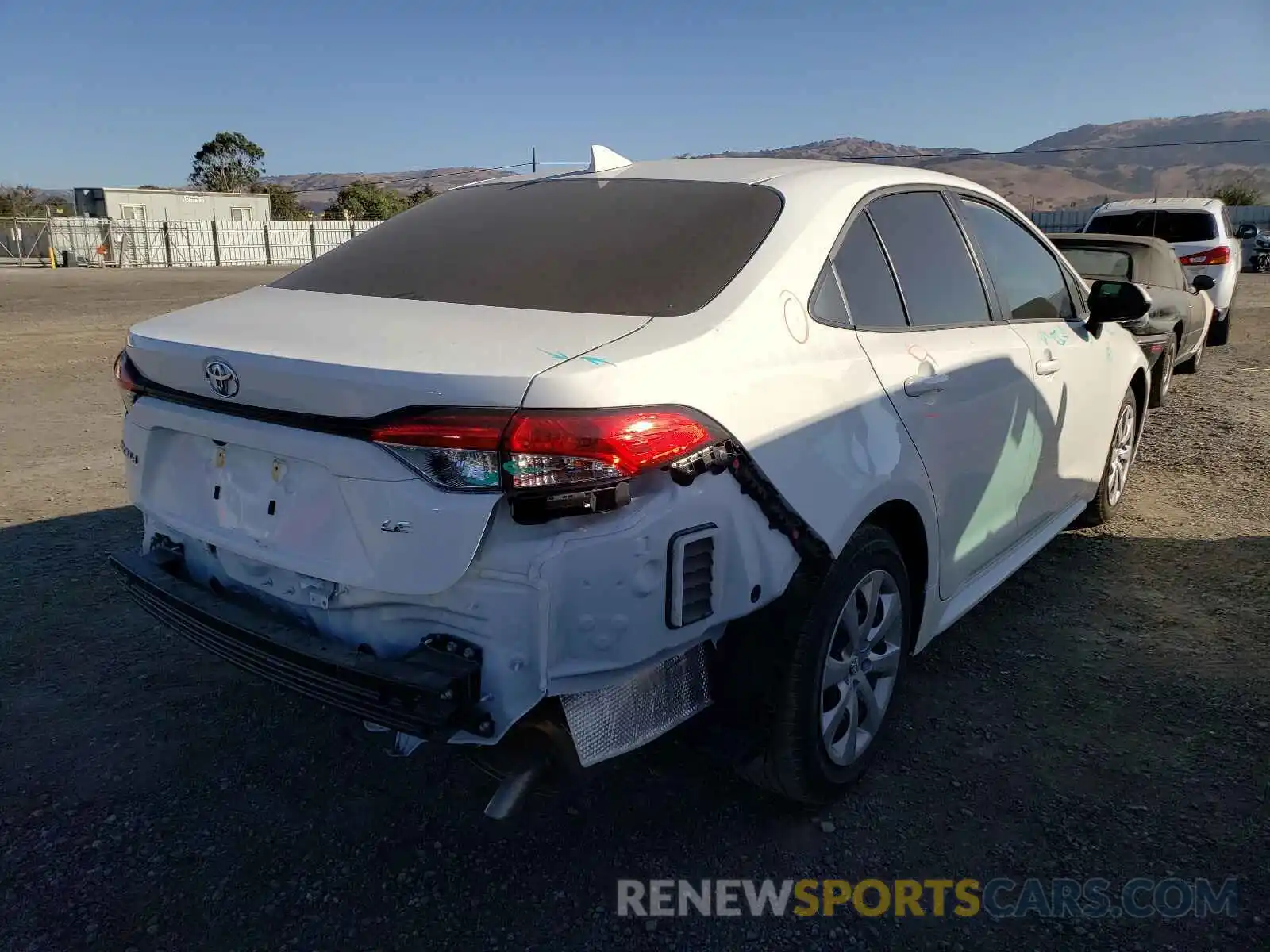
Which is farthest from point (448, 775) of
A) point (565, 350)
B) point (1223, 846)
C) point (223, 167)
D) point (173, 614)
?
point (223, 167)

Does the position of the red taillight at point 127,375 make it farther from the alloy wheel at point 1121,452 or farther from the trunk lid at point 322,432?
the alloy wheel at point 1121,452

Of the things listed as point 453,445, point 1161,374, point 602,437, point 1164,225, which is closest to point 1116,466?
point 1161,374

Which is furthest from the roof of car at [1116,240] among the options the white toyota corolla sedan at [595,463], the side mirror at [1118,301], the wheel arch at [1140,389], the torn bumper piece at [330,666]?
the torn bumper piece at [330,666]

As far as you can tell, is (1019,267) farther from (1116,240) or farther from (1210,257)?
(1210,257)

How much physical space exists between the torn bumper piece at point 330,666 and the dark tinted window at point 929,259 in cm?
178

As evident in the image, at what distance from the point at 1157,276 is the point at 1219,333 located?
15.9 feet

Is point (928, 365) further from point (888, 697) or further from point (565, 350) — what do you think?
point (565, 350)

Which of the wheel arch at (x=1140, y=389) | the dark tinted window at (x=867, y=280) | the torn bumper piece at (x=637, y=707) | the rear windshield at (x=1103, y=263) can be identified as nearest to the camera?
the torn bumper piece at (x=637, y=707)

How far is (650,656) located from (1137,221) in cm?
Answer: 1312

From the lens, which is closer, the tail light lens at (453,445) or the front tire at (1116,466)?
the tail light lens at (453,445)

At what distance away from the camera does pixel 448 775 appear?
9.78 ft

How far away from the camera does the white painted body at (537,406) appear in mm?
2016

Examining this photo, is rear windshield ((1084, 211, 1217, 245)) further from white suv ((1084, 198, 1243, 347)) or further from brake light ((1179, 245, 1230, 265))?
brake light ((1179, 245, 1230, 265))

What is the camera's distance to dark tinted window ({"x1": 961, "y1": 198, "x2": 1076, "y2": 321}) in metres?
3.65
